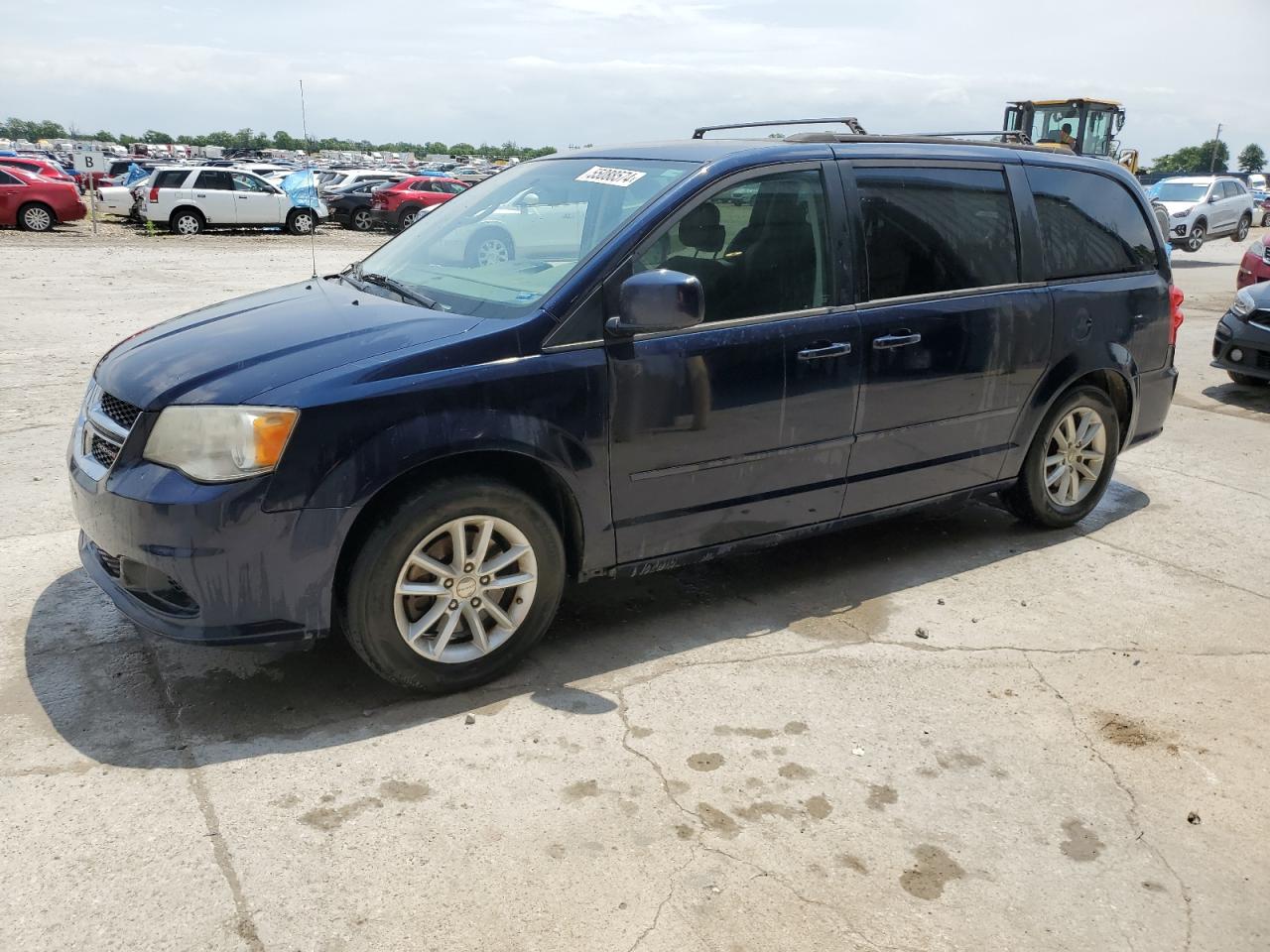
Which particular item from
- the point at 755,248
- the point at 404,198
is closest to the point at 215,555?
the point at 755,248

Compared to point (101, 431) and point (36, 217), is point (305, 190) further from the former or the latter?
point (36, 217)

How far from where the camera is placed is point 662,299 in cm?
364

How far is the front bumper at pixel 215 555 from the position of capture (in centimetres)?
324

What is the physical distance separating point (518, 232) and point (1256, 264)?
1054cm

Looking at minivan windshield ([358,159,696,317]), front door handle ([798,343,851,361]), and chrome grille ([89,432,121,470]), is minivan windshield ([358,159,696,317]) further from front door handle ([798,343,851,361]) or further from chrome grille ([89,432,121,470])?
chrome grille ([89,432,121,470])

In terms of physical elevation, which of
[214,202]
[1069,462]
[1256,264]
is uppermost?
[214,202]

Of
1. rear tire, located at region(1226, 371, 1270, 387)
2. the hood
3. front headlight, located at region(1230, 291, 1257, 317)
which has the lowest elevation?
rear tire, located at region(1226, 371, 1270, 387)

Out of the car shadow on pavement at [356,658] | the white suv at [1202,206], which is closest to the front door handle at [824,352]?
the car shadow on pavement at [356,658]

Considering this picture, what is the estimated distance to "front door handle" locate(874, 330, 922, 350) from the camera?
4.45 meters

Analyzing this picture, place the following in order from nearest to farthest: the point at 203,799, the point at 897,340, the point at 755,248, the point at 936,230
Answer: the point at 203,799, the point at 755,248, the point at 897,340, the point at 936,230

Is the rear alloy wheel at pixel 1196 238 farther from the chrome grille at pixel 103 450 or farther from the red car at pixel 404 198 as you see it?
the chrome grille at pixel 103 450

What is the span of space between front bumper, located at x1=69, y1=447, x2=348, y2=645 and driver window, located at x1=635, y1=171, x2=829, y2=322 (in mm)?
1545

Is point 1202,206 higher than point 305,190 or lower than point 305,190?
lower

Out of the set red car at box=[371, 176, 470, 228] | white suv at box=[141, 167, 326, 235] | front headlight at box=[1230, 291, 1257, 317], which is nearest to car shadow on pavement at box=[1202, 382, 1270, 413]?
front headlight at box=[1230, 291, 1257, 317]
